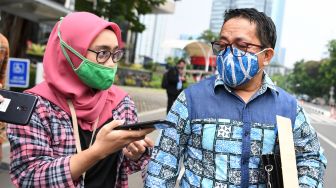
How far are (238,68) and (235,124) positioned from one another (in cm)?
25

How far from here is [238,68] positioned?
6.56ft

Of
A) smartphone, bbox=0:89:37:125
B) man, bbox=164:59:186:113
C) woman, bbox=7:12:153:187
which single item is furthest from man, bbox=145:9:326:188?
man, bbox=164:59:186:113

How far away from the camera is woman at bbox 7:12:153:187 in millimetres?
1711

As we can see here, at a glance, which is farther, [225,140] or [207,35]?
[207,35]

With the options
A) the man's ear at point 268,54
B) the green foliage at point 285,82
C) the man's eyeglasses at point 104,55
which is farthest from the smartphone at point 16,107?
the green foliage at point 285,82

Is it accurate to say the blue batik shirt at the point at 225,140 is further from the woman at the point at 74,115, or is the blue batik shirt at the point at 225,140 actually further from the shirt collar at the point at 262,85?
the woman at the point at 74,115

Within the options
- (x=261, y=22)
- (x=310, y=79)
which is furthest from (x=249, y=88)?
(x=310, y=79)

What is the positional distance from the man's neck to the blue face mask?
0.13 ft

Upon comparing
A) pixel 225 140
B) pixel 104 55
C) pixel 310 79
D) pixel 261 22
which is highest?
pixel 261 22

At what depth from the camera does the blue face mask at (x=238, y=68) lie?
201 centimetres

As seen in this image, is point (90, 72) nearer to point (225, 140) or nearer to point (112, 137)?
point (112, 137)

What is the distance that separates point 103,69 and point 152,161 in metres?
0.44

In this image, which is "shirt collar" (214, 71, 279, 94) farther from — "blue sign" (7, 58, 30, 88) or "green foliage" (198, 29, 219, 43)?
"green foliage" (198, 29, 219, 43)

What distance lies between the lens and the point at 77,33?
188 cm
